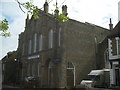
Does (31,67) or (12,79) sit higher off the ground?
(31,67)

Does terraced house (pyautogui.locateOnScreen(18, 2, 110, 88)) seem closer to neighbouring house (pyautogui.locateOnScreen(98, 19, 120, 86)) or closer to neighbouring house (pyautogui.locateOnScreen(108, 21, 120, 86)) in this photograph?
neighbouring house (pyautogui.locateOnScreen(98, 19, 120, 86))

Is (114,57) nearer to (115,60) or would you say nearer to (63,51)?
(115,60)

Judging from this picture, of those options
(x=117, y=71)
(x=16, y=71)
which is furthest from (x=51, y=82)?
(x=16, y=71)

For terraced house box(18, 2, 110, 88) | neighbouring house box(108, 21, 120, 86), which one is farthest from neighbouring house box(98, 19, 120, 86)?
terraced house box(18, 2, 110, 88)

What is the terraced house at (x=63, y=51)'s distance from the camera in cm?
2570

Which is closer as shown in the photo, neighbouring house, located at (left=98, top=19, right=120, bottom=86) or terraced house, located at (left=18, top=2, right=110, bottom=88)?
neighbouring house, located at (left=98, top=19, right=120, bottom=86)

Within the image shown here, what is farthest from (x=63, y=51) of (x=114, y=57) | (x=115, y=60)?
(x=115, y=60)

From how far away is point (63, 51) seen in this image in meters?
25.5

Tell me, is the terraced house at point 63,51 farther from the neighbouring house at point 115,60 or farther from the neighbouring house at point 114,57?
the neighbouring house at point 115,60

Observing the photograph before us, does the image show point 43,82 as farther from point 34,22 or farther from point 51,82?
point 34,22

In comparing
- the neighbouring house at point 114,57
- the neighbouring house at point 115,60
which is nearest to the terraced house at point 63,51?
the neighbouring house at point 114,57

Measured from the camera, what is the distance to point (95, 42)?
101 ft

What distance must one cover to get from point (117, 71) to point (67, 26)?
1003 centimetres

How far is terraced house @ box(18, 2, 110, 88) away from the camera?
2570 cm
